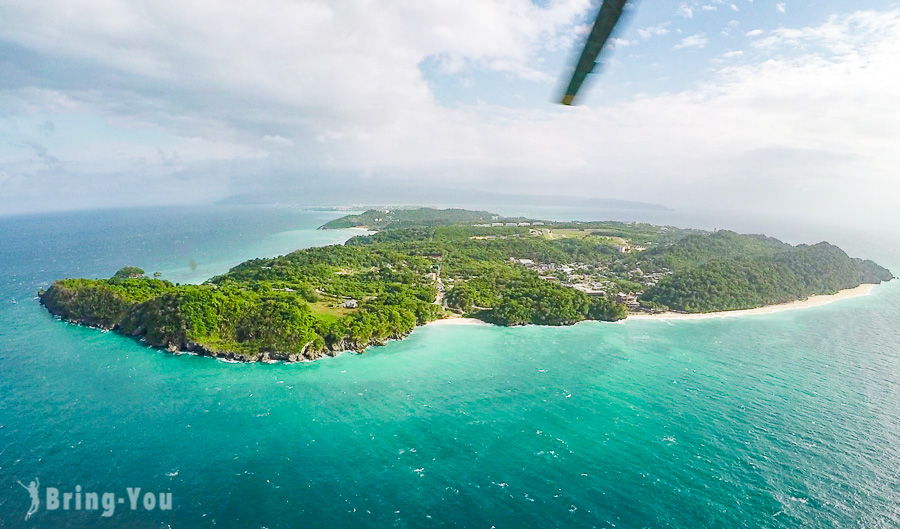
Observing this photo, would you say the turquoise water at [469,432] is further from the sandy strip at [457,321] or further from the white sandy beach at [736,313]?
the white sandy beach at [736,313]

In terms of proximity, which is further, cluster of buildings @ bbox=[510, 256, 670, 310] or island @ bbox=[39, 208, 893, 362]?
cluster of buildings @ bbox=[510, 256, 670, 310]

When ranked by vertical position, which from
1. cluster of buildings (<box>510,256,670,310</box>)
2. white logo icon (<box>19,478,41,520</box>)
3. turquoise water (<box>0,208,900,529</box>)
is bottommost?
white logo icon (<box>19,478,41,520</box>)

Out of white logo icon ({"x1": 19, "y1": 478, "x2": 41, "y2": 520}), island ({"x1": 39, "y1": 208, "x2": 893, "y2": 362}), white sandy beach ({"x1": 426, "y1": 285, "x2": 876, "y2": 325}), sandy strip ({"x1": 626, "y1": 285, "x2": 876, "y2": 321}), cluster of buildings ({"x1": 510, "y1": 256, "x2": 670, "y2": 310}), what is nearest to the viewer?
white logo icon ({"x1": 19, "y1": 478, "x2": 41, "y2": 520})

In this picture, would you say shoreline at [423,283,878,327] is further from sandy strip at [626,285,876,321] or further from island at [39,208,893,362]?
island at [39,208,893,362]

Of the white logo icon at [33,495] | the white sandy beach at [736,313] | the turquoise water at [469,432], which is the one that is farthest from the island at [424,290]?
the white logo icon at [33,495]

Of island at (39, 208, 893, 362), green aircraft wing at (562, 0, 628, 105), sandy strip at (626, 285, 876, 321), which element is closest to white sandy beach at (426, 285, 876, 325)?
sandy strip at (626, 285, 876, 321)

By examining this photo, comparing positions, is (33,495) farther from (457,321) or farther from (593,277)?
(593,277)

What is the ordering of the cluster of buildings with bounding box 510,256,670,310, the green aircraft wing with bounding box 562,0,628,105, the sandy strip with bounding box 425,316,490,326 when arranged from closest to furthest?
the green aircraft wing with bounding box 562,0,628,105 < the sandy strip with bounding box 425,316,490,326 < the cluster of buildings with bounding box 510,256,670,310
